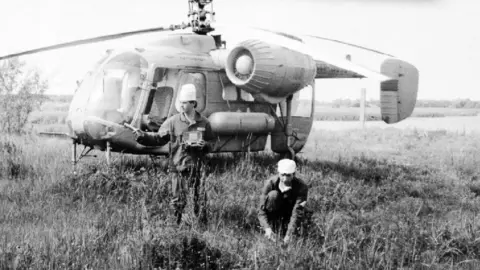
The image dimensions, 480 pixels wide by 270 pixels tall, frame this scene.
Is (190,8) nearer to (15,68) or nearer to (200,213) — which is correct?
(200,213)

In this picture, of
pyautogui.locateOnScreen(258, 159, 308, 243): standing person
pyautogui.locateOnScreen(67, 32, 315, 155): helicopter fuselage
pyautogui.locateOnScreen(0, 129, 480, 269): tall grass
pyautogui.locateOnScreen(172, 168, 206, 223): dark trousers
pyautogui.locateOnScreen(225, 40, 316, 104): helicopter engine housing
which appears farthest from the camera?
pyautogui.locateOnScreen(225, 40, 316, 104): helicopter engine housing

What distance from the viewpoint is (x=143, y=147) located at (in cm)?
877

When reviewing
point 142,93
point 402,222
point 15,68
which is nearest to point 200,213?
point 402,222

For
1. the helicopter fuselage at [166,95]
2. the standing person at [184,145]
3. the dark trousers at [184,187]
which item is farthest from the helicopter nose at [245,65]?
the dark trousers at [184,187]

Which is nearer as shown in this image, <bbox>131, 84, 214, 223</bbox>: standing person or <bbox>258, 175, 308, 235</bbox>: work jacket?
<bbox>258, 175, 308, 235</bbox>: work jacket

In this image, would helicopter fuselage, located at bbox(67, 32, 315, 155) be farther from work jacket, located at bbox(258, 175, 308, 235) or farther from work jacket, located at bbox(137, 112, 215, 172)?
work jacket, located at bbox(258, 175, 308, 235)

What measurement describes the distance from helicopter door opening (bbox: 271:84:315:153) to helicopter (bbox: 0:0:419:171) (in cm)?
37

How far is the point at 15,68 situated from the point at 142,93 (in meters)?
11.4

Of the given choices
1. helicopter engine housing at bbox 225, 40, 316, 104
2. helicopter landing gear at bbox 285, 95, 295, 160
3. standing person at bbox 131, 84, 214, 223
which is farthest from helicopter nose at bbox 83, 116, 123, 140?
helicopter landing gear at bbox 285, 95, 295, 160

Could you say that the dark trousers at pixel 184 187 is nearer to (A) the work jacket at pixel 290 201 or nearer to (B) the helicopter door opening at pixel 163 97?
(A) the work jacket at pixel 290 201

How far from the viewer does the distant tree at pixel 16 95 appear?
58.9 ft

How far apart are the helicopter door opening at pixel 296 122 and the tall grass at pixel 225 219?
381 mm

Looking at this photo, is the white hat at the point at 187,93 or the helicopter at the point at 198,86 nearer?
the white hat at the point at 187,93

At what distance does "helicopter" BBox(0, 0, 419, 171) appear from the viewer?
8641 mm
